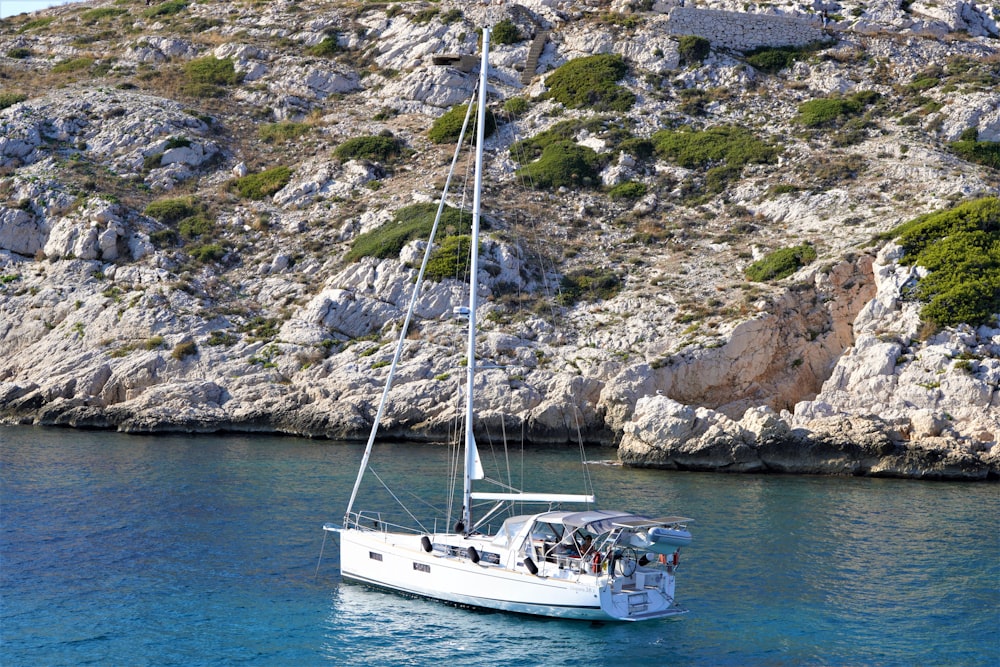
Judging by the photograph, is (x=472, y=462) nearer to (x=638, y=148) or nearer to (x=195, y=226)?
(x=195, y=226)

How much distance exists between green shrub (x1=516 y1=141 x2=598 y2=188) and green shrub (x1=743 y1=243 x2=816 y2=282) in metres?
15.9

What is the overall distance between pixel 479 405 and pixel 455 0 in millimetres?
48555

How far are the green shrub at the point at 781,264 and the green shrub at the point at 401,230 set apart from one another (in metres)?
16.8

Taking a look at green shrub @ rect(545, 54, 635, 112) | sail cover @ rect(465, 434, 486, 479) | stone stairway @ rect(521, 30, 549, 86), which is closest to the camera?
sail cover @ rect(465, 434, 486, 479)

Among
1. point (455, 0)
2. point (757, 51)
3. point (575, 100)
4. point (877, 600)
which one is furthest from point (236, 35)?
point (877, 600)

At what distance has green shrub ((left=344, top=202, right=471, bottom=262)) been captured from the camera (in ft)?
189

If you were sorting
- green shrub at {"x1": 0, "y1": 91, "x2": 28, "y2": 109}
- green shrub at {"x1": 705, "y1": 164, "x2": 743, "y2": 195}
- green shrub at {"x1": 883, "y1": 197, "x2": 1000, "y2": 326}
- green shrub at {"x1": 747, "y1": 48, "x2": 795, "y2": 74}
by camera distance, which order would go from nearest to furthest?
green shrub at {"x1": 883, "y1": 197, "x2": 1000, "y2": 326} < green shrub at {"x1": 705, "y1": 164, "x2": 743, "y2": 195} < green shrub at {"x1": 0, "y1": 91, "x2": 28, "y2": 109} < green shrub at {"x1": 747, "y1": 48, "x2": 795, "y2": 74}

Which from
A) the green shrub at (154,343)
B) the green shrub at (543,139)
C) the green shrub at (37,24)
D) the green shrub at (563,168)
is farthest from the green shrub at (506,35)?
the green shrub at (37,24)

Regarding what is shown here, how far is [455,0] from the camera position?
8431cm

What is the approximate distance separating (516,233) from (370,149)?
16.3 m

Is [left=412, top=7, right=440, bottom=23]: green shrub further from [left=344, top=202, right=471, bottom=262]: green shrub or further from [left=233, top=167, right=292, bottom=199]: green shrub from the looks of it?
[left=344, top=202, right=471, bottom=262]: green shrub

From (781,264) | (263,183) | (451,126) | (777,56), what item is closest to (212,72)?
(263,183)

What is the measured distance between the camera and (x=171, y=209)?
213 feet

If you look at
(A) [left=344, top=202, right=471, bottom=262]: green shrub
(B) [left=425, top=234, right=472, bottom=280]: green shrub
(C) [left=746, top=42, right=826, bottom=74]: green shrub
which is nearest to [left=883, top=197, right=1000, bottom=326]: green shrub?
(B) [left=425, top=234, right=472, bottom=280]: green shrub
